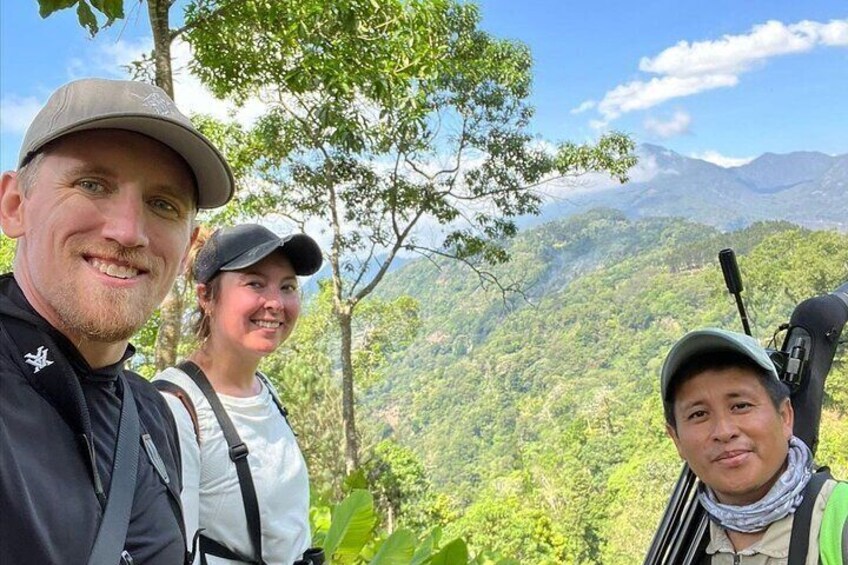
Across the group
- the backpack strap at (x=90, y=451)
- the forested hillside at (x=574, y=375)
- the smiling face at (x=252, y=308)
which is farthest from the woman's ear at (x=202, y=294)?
the forested hillside at (x=574, y=375)

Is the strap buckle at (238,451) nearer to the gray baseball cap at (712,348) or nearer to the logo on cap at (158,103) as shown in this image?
the logo on cap at (158,103)

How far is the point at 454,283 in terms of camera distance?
83.1m

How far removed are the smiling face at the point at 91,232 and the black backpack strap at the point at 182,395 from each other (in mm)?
461

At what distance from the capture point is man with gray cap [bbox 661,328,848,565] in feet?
4.05

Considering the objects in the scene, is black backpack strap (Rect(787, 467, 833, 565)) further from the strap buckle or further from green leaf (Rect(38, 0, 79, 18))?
green leaf (Rect(38, 0, 79, 18))

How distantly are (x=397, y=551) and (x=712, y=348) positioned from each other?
1.49 meters

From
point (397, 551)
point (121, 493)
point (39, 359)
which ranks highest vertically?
point (39, 359)

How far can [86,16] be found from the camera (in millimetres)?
1335

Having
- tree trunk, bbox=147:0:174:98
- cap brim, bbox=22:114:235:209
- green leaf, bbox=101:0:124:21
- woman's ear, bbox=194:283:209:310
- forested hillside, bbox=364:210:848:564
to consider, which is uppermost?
tree trunk, bbox=147:0:174:98

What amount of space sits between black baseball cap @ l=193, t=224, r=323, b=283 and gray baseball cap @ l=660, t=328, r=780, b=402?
0.92 m

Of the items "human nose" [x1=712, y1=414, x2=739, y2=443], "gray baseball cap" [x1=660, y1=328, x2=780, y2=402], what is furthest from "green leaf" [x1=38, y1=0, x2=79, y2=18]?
"human nose" [x1=712, y1=414, x2=739, y2=443]

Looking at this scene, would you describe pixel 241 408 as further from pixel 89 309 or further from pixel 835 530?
pixel 835 530

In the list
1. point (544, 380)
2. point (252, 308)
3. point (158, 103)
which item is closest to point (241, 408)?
point (252, 308)

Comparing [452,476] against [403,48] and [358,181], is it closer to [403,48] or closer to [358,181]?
[358,181]
